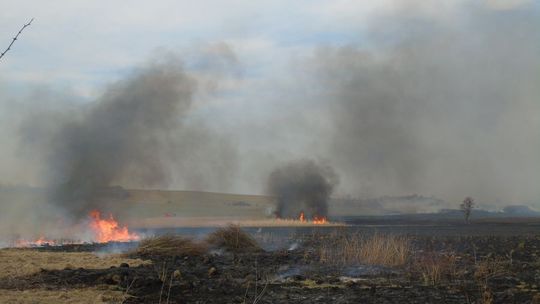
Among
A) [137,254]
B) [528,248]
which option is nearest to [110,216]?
[137,254]

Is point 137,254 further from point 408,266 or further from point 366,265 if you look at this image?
point 408,266

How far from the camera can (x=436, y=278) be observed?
68.1ft

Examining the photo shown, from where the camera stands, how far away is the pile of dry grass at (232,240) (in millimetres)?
36469

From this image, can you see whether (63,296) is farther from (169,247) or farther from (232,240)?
(232,240)

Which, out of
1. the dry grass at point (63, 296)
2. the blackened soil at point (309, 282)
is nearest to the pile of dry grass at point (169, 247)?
the blackened soil at point (309, 282)

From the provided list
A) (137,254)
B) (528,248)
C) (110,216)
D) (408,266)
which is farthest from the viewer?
(110,216)

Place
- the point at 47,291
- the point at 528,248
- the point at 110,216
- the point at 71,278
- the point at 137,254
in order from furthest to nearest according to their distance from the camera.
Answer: the point at 110,216, the point at 528,248, the point at 137,254, the point at 71,278, the point at 47,291

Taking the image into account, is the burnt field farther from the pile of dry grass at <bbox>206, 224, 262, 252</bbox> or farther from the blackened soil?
the pile of dry grass at <bbox>206, 224, 262, 252</bbox>

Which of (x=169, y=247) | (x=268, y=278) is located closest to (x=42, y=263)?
(x=169, y=247)

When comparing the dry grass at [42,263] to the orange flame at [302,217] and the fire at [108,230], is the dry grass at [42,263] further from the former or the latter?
the orange flame at [302,217]

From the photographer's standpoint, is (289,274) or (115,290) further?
(289,274)

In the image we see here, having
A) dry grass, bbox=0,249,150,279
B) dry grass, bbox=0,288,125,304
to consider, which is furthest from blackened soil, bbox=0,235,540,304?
dry grass, bbox=0,249,150,279

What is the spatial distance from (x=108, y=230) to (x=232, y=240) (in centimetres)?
3449

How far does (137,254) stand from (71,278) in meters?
11.7
